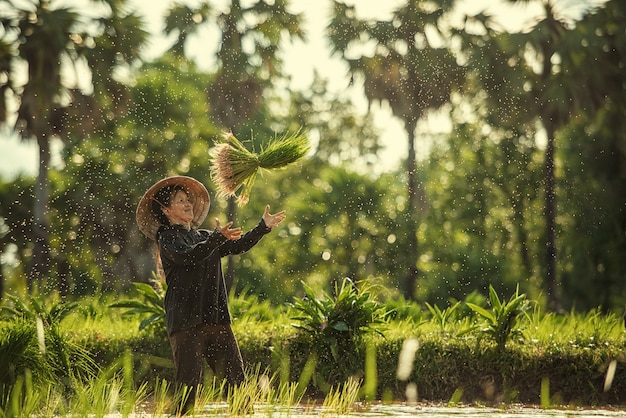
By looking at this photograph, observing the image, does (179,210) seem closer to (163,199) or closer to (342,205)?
(163,199)

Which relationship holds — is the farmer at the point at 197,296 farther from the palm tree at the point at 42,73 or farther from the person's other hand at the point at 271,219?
the palm tree at the point at 42,73

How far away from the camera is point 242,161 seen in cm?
762

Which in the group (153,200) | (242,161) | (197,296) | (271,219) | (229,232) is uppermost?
(242,161)

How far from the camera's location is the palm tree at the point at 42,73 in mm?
25156

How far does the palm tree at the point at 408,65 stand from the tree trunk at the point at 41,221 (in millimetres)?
9551

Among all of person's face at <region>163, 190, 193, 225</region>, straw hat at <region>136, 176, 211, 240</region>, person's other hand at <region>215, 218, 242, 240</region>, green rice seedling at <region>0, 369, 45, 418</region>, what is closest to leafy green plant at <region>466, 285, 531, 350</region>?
straw hat at <region>136, 176, 211, 240</region>

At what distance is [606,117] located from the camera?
31.1 meters

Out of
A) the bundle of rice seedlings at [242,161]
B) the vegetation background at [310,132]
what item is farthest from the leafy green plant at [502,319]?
the vegetation background at [310,132]

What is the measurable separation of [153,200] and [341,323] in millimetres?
3192

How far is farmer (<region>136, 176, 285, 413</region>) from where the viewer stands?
671cm

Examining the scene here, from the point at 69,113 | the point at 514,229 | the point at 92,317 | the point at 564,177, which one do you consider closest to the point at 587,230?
the point at 564,177

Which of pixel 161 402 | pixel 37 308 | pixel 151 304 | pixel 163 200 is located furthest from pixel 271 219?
pixel 151 304

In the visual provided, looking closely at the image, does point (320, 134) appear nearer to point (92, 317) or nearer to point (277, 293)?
point (277, 293)

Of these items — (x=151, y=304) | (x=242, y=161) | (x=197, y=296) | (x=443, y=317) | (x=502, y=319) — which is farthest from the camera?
(x=443, y=317)
